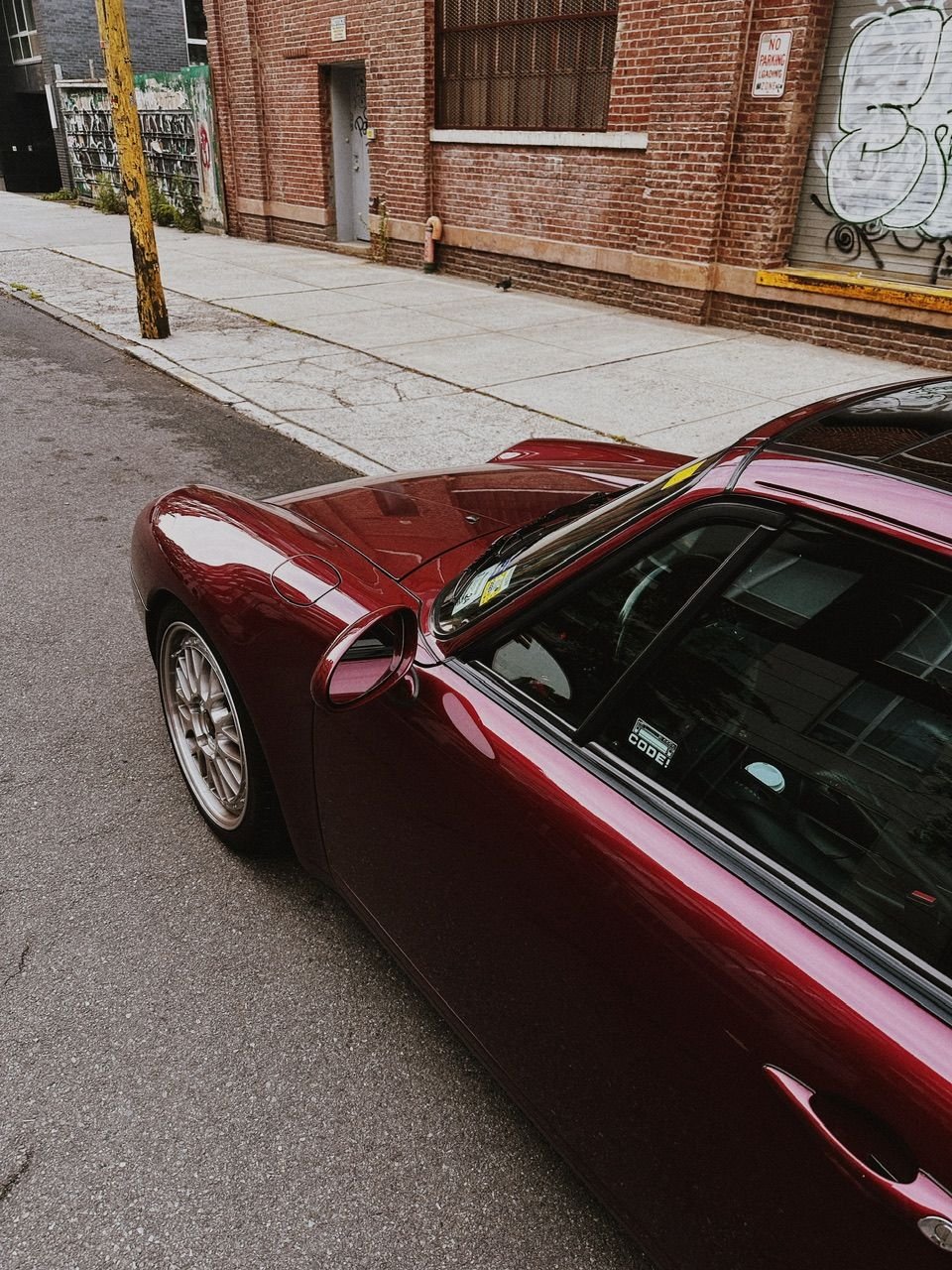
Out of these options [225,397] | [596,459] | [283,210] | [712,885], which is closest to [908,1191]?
[712,885]

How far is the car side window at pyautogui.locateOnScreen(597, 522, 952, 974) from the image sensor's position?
1.32 meters

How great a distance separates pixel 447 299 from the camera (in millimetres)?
11344

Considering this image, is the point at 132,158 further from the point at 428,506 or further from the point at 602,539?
the point at 602,539

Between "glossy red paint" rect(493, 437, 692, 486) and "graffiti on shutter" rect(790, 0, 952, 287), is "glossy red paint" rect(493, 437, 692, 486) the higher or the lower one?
the lower one

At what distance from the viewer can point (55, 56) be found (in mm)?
24766

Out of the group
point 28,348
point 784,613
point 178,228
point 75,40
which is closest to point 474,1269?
point 784,613

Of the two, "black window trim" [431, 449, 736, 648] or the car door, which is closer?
the car door

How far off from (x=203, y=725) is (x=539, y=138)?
33.3 ft

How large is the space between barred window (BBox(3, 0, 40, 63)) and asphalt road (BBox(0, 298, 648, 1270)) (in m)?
29.6

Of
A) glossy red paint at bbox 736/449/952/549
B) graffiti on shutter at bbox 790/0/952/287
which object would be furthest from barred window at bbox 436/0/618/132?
glossy red paint at bbox 736/449/952/549

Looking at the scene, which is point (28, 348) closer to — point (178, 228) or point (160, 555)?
point (160, 555)

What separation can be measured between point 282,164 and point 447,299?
5904mm

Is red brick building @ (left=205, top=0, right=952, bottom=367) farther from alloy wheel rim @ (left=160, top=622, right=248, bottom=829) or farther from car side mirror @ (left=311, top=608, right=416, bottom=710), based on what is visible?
car side mirror @ (left=311, top=608, right=416, bottom=710)

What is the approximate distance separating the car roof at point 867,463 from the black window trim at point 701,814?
0.03 m
